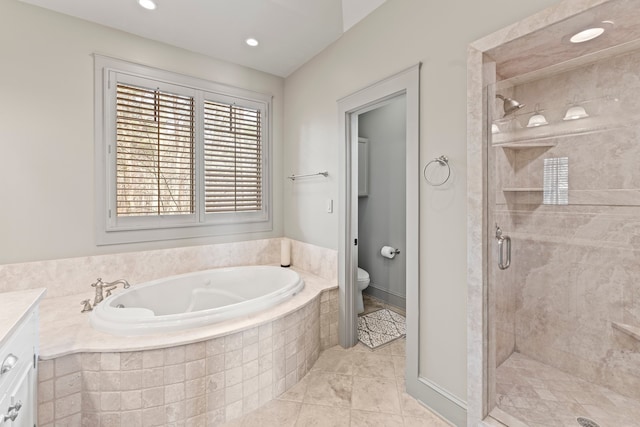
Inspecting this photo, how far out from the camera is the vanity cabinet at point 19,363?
3.14ft

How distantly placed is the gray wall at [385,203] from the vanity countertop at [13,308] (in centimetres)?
313

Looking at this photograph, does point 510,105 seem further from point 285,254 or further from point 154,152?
point 154,152

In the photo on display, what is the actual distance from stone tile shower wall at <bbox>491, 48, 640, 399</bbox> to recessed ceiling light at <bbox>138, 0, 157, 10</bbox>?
2.48 metres

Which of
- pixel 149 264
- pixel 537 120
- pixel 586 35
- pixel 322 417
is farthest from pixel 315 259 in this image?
pixel 586 35

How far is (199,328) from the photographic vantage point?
Result: 5.55ft

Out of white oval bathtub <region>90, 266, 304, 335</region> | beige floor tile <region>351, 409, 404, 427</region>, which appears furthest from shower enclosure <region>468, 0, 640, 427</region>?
white oval bathtub <region>90, 266, 304, 335</region>

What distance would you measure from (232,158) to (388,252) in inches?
83.6

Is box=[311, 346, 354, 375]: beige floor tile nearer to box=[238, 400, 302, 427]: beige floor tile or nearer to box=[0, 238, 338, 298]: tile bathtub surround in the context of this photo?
box=[238, 400, 302, 427]: beige floor tile

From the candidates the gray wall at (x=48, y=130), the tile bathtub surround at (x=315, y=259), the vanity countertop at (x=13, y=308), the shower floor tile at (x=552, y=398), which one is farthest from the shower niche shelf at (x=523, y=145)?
the gray wall at (x=48, y=130)

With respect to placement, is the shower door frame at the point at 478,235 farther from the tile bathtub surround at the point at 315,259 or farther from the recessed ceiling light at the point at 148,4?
the recessed ceiling light at the point at 148,4

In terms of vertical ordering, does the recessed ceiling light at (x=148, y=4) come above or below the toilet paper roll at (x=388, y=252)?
above

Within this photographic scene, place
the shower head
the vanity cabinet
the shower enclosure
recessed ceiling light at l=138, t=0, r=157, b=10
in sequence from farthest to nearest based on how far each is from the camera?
recessed ceiling light at l=138, t=0, r=157, b=10, the shower head, the shower enclosure, the vanity cabinet

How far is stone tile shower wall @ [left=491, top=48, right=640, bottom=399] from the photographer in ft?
4.68

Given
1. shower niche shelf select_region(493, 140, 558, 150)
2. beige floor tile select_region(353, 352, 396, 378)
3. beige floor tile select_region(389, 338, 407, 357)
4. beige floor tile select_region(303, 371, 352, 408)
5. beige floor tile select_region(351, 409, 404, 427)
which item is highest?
shower niche shelf select_region(493, 140, 558, 150)
